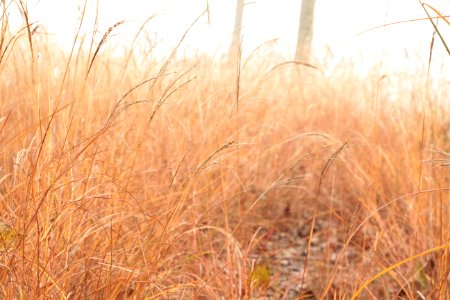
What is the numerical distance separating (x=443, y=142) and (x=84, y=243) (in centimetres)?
207

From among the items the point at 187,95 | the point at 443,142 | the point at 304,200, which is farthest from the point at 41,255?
the point at 443,142

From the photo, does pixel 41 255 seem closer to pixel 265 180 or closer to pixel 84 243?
pixel 84 243

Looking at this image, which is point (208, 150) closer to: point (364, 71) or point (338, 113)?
point (338, 113)

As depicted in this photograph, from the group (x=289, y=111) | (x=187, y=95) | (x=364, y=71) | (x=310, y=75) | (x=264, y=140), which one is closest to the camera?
(x=187, y=95)

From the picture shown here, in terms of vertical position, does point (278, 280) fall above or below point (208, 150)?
below

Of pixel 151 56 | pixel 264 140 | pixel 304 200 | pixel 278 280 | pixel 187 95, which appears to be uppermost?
pixel 151 56

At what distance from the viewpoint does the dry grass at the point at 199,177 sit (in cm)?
129

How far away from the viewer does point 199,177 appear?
1.58 m

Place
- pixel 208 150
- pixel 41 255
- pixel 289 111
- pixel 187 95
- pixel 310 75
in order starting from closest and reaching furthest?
pixel 41 255 < pixel 208 150 < pixel 187 95 < pixel 289 111 < pixel 310 75

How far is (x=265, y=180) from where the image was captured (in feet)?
9.14

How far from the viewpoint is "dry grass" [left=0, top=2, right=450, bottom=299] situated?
1.29 meters

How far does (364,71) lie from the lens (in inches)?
167

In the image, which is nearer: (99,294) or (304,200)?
(99,294)

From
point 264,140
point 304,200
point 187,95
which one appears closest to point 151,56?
point 187,95
